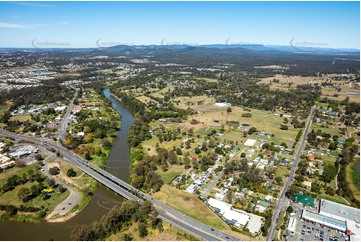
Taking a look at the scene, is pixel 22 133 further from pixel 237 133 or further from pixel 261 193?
→ pixel 261 193

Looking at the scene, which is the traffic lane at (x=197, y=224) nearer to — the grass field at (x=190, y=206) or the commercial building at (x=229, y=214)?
the grass field at (x=190, y=206)

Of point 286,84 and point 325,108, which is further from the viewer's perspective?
point 286,84

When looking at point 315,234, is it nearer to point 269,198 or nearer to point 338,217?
point 338,217

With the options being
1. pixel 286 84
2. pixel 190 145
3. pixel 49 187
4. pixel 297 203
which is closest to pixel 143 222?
pixel 49 187

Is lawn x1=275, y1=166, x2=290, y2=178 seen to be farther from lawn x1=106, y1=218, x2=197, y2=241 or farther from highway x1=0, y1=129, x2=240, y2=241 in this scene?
lawn x1=106, y1=218, x2=197, y2=241

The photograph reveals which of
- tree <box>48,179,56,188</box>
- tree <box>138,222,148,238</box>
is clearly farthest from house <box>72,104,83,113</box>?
tree <box>138,222,148,238</box>

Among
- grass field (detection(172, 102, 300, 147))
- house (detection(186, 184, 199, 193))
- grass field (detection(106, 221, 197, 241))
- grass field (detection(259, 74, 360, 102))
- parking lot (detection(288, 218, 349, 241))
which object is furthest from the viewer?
grass field (detection(259, 74, 360, 102))

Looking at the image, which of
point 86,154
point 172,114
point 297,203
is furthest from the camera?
point 172,114

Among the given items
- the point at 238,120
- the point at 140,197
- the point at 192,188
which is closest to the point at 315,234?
the point at 192,188
